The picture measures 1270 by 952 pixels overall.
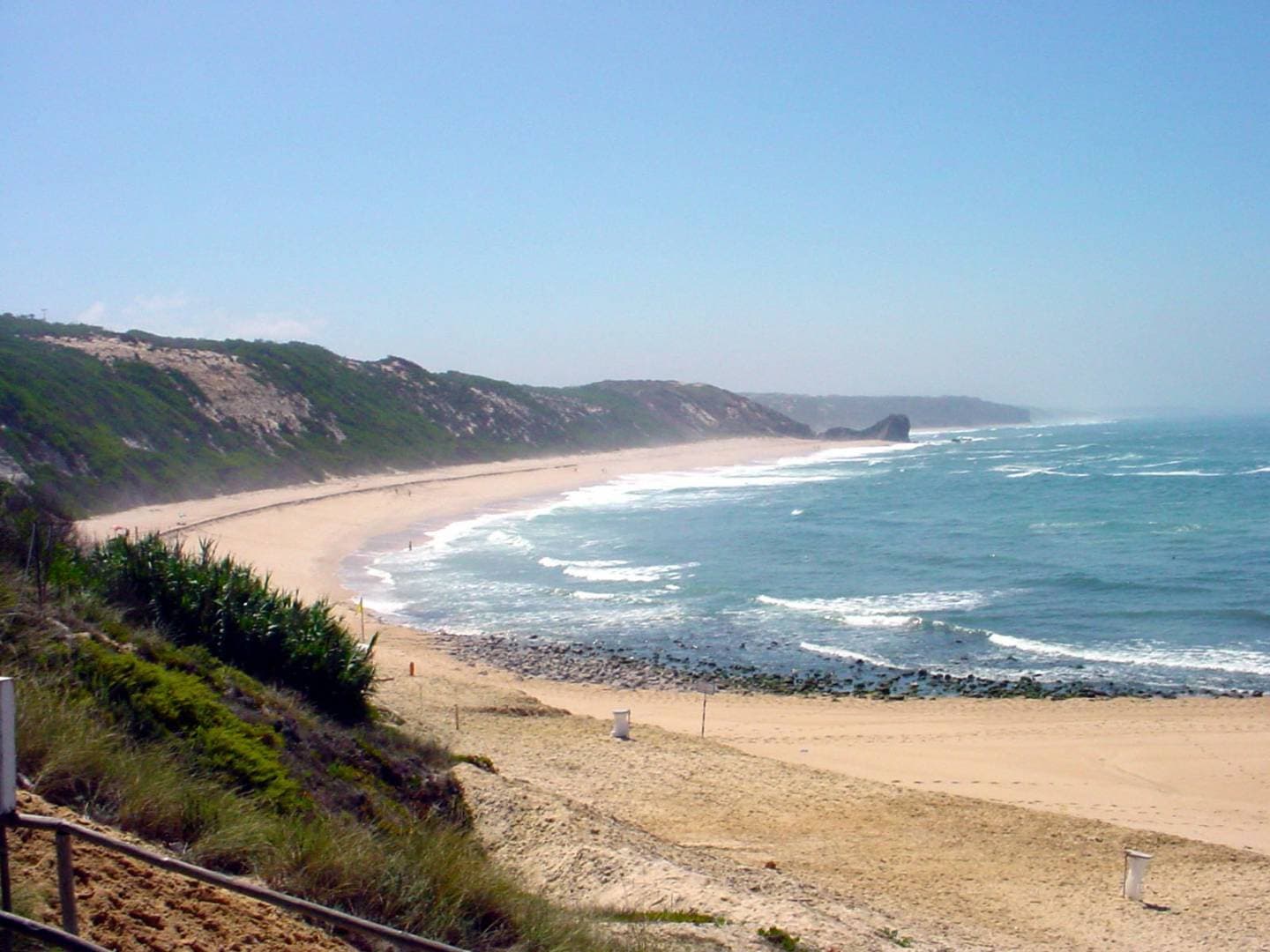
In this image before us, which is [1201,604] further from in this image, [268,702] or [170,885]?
[170,885]

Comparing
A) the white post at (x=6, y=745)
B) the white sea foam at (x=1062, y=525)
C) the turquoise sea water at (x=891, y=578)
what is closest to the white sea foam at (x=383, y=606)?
the turquoise sea water at (x=891, y=578)

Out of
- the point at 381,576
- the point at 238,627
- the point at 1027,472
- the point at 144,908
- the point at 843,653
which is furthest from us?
the point at 1027,472

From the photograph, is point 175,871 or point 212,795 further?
point 212,795

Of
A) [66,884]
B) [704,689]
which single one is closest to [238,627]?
[66,884]

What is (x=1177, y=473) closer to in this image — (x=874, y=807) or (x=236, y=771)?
(x=874, y=807)

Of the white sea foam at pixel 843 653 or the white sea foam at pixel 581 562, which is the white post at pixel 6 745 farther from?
the white sea foam at pixel 581 562

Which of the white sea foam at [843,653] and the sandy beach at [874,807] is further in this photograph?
the white sea foam at [843,653]
